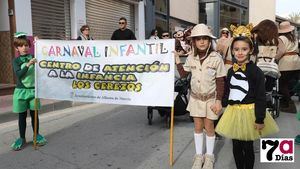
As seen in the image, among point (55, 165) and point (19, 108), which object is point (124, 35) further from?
point (55, 165)

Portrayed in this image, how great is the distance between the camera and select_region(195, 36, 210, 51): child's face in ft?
13.9

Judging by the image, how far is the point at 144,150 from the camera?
5359 mm

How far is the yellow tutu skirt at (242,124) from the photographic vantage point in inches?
149

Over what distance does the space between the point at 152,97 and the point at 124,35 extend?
4310 millimetres

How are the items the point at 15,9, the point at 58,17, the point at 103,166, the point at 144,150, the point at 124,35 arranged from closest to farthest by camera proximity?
the point at 103,166
the point at 144,150
the point at 124,35
the point at 15,9
the point at 58,17

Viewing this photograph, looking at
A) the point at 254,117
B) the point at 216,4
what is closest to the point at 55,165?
the point at 254,117

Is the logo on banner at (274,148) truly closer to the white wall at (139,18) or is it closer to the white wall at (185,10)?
the white wall at (139,18)

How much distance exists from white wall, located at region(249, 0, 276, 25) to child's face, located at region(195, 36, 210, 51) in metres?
36.3

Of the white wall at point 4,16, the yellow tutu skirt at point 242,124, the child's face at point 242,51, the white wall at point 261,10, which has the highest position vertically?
the white wall at point 261,10

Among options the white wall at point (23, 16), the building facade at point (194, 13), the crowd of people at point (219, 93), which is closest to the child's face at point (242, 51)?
the crowd of people at point (219, 93)

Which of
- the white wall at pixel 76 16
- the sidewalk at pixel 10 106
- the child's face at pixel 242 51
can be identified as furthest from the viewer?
the white wall at pixel 76 16

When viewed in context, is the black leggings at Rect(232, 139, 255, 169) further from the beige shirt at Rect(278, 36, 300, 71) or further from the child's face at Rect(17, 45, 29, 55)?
the beige shirt at Rect(278, 36, 300, 71)

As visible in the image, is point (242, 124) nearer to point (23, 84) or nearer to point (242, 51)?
point (242, 51)

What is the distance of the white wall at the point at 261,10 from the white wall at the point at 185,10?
1371cm
